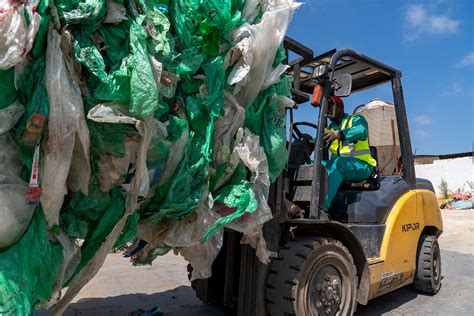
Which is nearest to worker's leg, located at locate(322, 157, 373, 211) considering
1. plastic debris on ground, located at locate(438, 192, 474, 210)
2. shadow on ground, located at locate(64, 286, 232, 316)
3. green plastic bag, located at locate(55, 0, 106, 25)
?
shadow on ground, located at locate(64, 286, 232, 316)

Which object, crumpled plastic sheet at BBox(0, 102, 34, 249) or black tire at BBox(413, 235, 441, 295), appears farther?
black tire at BBox(413, 235, 441, 295)

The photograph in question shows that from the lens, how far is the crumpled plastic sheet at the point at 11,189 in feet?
5.24

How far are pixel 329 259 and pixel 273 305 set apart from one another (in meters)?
0.67

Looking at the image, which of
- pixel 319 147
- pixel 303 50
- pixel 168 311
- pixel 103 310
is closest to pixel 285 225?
pixel 319 147

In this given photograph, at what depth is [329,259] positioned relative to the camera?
132 inches

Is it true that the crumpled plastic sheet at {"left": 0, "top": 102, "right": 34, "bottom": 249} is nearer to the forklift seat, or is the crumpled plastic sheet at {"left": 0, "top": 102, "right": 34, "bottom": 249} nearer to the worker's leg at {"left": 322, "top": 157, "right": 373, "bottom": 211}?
the worker's leg at {"left": 322, "top": 157, "right": 373, "bottom": 211}

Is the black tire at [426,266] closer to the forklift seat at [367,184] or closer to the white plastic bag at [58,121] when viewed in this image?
the forklift seat at [367,184]

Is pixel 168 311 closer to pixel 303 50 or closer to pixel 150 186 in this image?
pixel 150 186

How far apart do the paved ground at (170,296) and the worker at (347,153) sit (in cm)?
159

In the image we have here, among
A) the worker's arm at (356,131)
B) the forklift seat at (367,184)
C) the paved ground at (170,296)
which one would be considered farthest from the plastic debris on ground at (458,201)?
the worker's arm at (356,131)

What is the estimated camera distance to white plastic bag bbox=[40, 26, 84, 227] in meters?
1.61

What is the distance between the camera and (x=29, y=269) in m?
1.65

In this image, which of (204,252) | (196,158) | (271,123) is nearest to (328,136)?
(271,123)

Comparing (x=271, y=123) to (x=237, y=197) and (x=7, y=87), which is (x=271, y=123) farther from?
(x=7, y=87)
